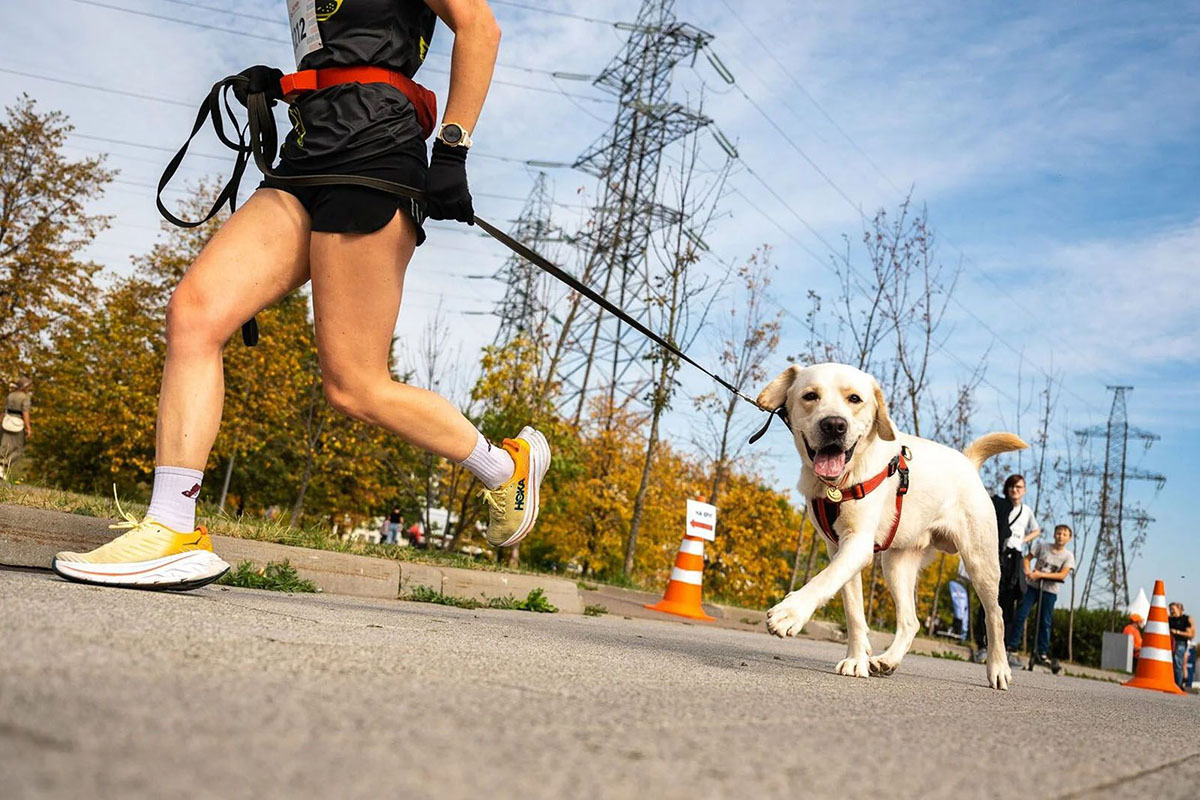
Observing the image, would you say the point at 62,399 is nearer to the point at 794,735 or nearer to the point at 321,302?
the point at 321,302

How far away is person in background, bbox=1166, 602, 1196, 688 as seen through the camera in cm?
1798

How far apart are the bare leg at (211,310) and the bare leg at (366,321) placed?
17 cm

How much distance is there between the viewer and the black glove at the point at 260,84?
3660 millimetres

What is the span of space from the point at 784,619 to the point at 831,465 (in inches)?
34.8

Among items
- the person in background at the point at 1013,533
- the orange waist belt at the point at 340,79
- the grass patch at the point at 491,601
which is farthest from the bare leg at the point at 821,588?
the person in background at the point at 1013,533

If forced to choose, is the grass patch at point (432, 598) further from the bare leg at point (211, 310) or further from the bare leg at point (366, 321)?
the bare leg at point (211, 310)

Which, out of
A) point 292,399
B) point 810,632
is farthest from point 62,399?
point 810,632

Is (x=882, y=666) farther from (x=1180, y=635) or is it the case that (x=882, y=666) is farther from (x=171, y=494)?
(x=1180, y=635)

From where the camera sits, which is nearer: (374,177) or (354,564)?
(374,177)

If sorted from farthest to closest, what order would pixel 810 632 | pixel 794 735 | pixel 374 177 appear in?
pixel 810 632
pixel 374 177
pixel 794 735

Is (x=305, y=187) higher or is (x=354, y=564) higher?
(x=305, y=187)

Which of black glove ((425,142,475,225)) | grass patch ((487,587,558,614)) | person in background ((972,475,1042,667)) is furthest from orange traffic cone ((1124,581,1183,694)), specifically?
black glove ((425,142,475,225))

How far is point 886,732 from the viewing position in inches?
86.1

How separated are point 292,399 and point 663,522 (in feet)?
38.0
